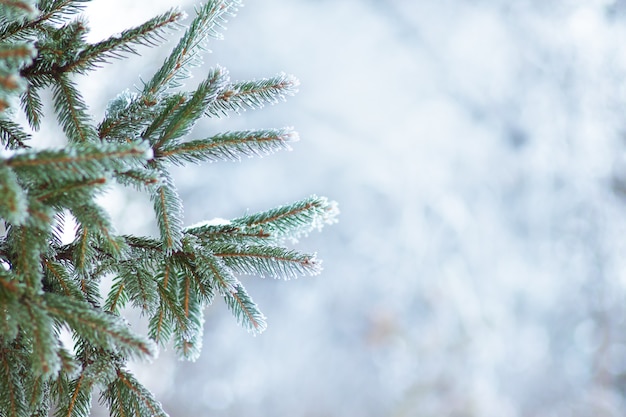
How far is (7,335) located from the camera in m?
0.56

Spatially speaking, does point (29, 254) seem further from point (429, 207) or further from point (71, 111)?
point (429, 207)

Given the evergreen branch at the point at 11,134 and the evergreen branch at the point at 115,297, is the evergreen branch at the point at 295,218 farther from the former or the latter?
the evergreen branch at the point at 11,134

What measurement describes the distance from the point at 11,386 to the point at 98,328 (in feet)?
0.49

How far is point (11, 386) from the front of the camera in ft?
2.07

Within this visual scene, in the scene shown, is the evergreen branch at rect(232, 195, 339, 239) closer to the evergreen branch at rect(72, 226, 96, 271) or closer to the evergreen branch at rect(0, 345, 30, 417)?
the evergreen branch at rect(72, 226, 96, 271)

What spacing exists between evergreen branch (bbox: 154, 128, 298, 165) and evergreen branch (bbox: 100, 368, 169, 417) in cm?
25

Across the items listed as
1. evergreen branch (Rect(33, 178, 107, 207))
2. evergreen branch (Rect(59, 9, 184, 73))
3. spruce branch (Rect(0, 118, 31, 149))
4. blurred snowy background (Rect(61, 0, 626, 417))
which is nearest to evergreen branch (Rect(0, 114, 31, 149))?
spruce branch (Rect(0, 118, 31, 149))

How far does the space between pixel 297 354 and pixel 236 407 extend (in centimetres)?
65

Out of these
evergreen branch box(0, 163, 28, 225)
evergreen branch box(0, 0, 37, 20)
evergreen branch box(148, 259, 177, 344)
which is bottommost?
evergreen branch box(0, 163, 28, 225)

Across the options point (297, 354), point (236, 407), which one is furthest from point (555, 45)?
point (236, 407)

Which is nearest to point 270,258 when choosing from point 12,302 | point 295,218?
point 295,218

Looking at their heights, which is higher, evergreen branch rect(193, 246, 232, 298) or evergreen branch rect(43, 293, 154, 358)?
evergreen branch rect(193, 246, 232, 298)

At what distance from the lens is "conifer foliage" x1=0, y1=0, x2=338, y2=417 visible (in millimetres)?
590

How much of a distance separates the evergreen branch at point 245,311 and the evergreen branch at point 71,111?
0.80 feet
